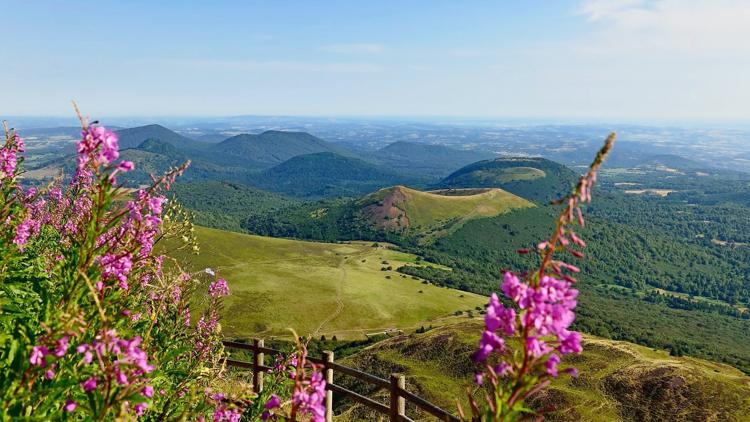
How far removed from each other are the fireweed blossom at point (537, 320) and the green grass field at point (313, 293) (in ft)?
301

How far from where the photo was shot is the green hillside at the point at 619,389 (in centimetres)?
2820

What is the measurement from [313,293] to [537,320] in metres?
Result: 128

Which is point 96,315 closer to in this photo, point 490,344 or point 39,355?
point 39,355

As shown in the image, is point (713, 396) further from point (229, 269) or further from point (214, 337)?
point (229, 269)

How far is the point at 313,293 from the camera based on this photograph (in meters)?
129

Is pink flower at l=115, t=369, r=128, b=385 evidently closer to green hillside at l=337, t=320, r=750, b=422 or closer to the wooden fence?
the wooden fence

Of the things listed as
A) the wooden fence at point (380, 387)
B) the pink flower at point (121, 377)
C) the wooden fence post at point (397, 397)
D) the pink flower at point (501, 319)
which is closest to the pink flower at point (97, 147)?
the pink flower at point (121, 377)

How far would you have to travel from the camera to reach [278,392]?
9219 millimetres

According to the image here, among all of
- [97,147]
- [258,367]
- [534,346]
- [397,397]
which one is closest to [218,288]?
[397,397]

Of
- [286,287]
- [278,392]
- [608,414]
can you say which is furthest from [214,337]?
[286,287]

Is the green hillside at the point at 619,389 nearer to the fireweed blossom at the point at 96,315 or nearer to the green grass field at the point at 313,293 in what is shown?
the fireweed blossom at the point at 96,315

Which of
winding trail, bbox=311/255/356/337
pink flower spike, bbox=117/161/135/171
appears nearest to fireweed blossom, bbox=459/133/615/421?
pink flower spike, bbox=117/161/135/171

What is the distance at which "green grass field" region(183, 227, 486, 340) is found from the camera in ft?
362

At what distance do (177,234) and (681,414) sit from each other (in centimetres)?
3085
